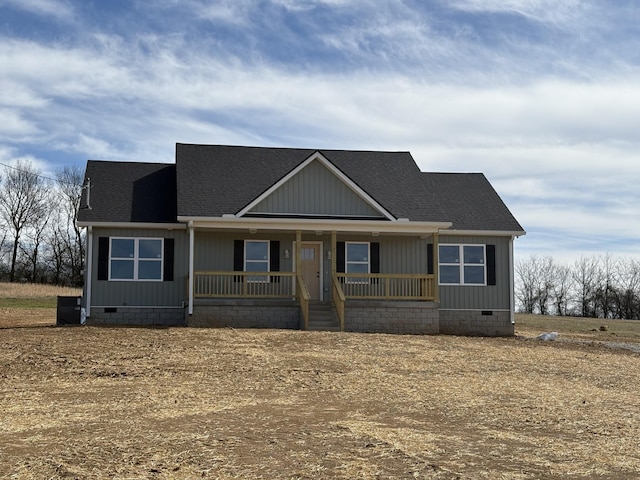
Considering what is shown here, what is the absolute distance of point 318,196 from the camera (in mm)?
23406

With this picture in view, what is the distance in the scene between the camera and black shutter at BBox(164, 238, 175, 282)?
2319 centimetres

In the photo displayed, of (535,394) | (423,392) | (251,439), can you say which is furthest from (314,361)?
(251,439)

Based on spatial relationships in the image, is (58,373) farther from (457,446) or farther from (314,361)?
(457,446)

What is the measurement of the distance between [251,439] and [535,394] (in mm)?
5525

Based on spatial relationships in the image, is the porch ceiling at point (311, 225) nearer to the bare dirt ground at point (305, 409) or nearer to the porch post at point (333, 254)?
the porch post at point (333, 254)

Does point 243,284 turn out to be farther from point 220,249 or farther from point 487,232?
point 487,232

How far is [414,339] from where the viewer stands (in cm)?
1922

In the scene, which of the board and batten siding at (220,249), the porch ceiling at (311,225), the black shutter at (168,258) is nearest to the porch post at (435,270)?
the porch ceiling at (311,225)

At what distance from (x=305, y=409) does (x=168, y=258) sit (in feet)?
45.2

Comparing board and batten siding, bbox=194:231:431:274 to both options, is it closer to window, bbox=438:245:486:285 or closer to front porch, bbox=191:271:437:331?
window, bbox=438:245:486:285

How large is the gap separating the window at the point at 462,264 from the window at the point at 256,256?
5.45m

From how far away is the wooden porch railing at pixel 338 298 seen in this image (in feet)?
70.3

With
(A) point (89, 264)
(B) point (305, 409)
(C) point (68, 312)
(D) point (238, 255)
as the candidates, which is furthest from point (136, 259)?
(B) point (305, 409)

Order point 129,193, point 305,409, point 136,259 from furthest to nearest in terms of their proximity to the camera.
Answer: point 129,193 < point 136,259 < point 305,409
